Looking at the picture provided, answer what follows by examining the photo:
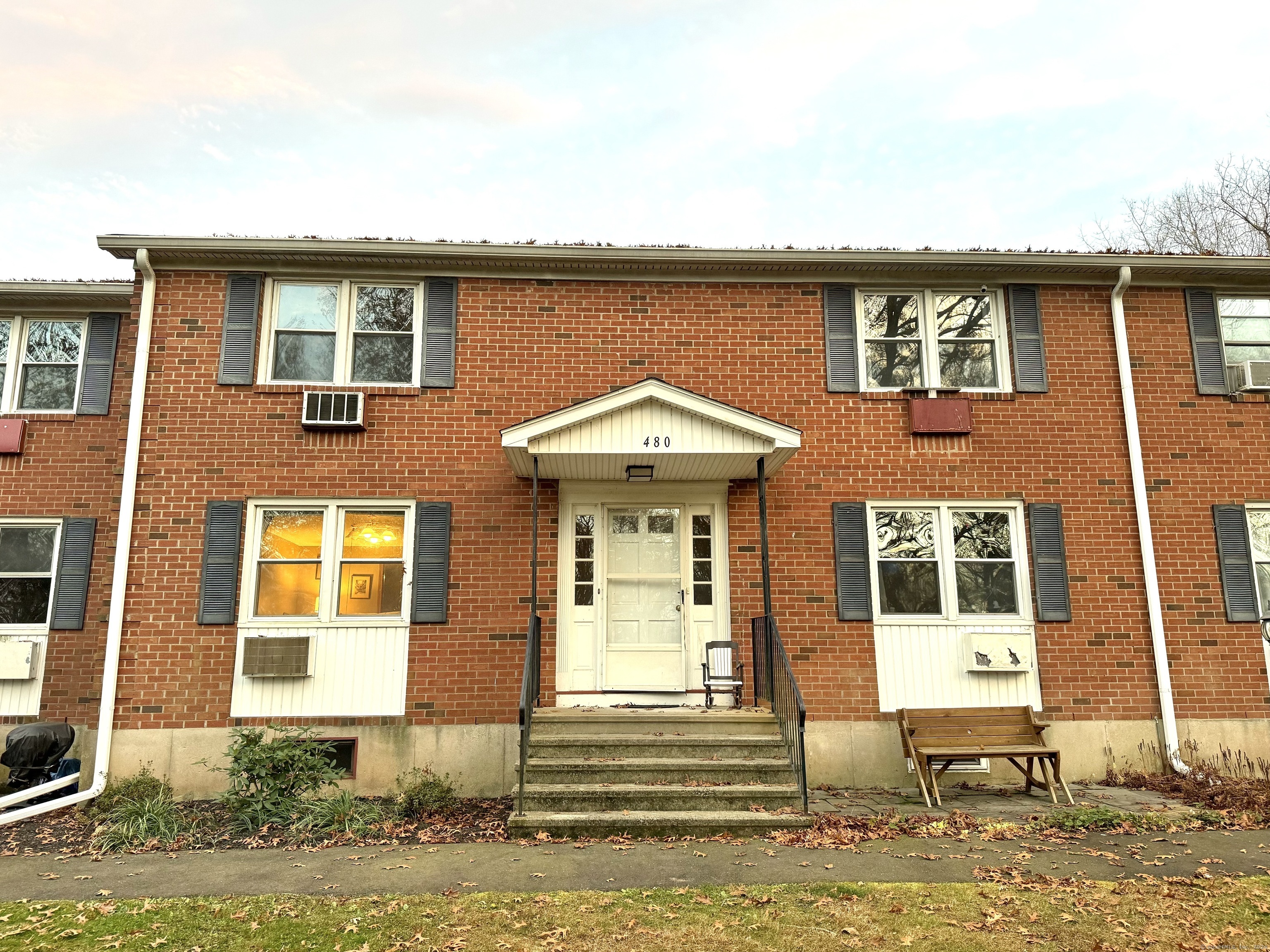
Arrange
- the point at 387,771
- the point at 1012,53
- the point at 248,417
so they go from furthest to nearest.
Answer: the point at 1012,53 < the point at 248,417 < the point at 387,771

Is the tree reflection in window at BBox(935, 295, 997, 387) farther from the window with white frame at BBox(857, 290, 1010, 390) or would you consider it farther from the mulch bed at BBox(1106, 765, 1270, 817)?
the mulch bed at BBox(1106, 765, 1270, 817)

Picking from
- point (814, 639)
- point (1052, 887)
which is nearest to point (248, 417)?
point (814, 639)

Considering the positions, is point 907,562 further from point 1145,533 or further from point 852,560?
point 1145,533

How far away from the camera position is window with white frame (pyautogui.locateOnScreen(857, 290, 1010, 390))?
9.08 metres

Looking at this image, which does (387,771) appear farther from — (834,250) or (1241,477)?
(1241,477)

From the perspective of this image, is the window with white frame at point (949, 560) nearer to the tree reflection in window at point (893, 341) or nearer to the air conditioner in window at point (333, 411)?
the tree reflection in window at point (893, 341)

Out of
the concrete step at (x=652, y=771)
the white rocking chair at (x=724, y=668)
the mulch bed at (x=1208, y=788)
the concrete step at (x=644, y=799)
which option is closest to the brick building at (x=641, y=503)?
the white rocking chair at (x=724, y=668)

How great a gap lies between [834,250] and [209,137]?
506 inches

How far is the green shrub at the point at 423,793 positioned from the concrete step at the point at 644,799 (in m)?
1.29

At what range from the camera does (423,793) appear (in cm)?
729

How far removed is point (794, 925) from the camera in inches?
174

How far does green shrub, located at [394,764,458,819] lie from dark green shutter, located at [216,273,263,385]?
445cm

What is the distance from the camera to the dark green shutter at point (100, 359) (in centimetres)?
955

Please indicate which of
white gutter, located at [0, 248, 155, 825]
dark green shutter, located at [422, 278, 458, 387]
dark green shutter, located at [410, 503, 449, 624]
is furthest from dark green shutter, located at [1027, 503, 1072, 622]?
white gutter, located at [0, 248, 155, 825]
